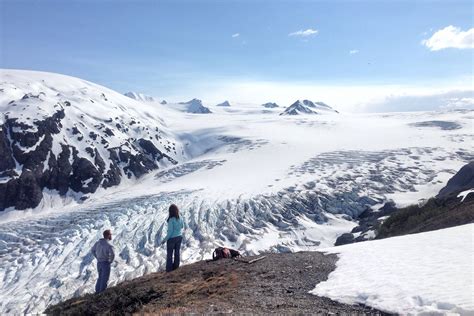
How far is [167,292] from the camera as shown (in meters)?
12.0

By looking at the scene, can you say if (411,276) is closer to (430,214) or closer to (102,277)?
(102,277)

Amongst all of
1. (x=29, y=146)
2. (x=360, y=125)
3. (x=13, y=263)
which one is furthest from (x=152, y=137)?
(x=13, y=263)

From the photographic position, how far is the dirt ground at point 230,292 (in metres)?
9.22

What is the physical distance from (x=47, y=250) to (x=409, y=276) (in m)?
39.7

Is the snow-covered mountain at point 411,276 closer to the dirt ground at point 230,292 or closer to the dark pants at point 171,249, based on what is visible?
the dirt ground at point 230,292

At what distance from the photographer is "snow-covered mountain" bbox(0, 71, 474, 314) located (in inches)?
1596

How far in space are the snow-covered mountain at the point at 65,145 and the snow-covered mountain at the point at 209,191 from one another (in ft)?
1.46

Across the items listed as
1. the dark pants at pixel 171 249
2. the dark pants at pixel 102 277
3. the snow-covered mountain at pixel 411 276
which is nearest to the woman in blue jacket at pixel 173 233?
the dark pants at pixel 171 249

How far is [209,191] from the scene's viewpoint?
56.5m

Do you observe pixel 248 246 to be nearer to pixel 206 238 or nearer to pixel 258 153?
pixel 206 238

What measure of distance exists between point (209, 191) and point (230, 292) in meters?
45.8

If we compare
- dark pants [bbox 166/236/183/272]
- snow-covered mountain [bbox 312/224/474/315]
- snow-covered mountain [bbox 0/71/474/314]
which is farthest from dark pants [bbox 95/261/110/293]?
snow-covered mountain [bbox 0/71/474/314]

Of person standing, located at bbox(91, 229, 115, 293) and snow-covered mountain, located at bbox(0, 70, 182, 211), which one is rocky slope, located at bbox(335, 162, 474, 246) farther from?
snow-covered mountain, located at bbox(0, 70, 182, 211)

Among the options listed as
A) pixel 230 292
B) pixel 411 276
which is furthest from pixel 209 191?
pixel 411 276
